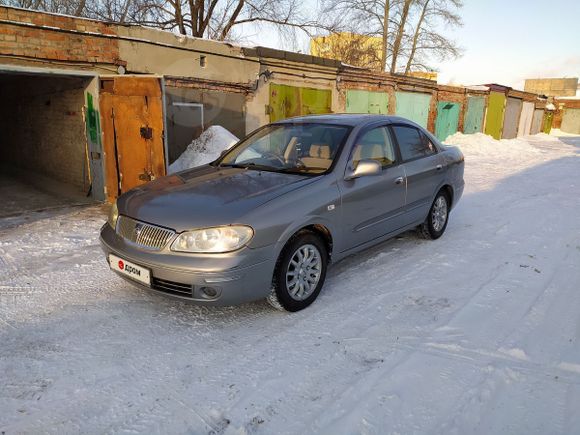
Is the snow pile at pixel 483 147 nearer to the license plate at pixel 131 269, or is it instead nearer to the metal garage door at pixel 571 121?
the license plate at pixel 131 269

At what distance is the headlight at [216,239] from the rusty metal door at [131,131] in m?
4.33

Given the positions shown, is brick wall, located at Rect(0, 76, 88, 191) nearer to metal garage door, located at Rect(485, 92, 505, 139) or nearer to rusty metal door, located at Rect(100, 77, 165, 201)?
rusty metal door, located at Rect(100, 77, 165, 201)

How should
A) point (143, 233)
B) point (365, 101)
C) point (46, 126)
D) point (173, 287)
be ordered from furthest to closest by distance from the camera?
point (365, 101) → point (46, 126) → point (143, 233) → point (173, 287)

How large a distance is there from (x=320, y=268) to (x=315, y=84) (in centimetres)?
1008

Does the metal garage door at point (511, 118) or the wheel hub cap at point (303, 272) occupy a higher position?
the metal garage door at point (511, 118)

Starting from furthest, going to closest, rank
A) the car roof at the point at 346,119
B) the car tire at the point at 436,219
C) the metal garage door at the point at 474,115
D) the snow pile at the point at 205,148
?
the metal garage door at the point at 474,115 < the snow pile at the point at 205,148 < the car tire at the point at 436,219 < the car roof at the point at 346,119

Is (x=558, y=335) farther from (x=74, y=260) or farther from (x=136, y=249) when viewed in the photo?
(x=74, y=260)

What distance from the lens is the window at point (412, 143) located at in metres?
4.64

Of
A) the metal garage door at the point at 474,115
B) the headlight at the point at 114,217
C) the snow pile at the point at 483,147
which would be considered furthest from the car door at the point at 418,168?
the metal garage door at the point at 474,115

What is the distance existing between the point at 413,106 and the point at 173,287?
657 inches

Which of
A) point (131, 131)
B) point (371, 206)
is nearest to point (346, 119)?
point (371, 206)

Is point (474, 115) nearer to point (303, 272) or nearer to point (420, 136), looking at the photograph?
point (420, 136)

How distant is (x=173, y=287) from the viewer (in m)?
3.04

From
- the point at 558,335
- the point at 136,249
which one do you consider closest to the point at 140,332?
the point at 136,249
